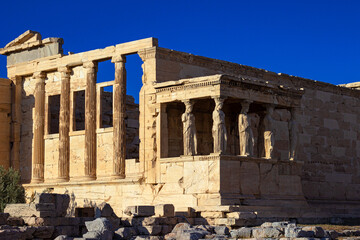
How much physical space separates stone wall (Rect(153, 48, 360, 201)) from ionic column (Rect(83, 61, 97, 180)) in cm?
377

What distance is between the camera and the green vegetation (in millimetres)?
23922

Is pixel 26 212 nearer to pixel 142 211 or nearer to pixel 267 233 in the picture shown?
pixel 142 211

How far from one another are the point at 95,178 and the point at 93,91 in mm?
2590

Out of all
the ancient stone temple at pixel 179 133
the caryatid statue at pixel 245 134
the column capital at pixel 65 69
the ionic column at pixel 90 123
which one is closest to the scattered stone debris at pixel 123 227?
the ancient stone temple at pixel 179 133

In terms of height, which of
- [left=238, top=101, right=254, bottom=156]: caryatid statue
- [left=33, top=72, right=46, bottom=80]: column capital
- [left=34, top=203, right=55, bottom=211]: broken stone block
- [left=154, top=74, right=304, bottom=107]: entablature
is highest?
[left=33, top=72, right=46, bottom=80]: column capital

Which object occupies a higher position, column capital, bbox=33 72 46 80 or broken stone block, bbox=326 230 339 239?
column capital, bbox=33 72 46 80

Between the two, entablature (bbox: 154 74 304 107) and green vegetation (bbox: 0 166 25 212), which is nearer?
entablature (bbox: 154 74 304 107)

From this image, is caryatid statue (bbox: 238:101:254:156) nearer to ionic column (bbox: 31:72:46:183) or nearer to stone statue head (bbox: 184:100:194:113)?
stone statue head (bbox: 184:100:194:113)

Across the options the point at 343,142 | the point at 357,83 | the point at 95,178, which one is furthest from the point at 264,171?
the point at 357,83

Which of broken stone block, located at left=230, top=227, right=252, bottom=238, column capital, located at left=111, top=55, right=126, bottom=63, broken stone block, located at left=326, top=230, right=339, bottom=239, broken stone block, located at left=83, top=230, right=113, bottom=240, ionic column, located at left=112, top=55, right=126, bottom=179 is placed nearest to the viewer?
broken stone block, located at left=83, top=230, right=113, bottom=240

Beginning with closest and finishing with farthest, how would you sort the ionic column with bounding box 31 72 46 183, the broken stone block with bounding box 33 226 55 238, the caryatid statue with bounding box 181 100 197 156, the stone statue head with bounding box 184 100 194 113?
1. the broken stone block with bounding box 33 226 55 238
2. the caryatid statue with bounding box 181 100 197 156
3. the stone statue head with bounding box 184 100 194 113
4. the ionic column with bounding box 31 72 46 183

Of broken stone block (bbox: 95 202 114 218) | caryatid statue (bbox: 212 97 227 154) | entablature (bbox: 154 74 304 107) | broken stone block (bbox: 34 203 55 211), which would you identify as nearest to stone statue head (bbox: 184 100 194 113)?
entablature (bbox: 154 74 304 107)

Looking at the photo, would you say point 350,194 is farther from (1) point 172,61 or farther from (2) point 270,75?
(1) point 172,61

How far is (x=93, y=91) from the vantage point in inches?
952
